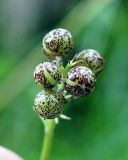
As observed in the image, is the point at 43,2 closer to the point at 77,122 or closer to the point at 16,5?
the point at 16,5

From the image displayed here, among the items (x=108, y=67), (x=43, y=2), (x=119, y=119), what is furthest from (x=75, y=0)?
(x=119, y=119)

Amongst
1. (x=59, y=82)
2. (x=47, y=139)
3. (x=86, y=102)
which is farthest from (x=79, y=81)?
(x=86, y=102)

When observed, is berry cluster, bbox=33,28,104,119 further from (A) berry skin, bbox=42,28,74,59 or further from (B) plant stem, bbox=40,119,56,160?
(B) plant stem, bbox=40,119,56,160

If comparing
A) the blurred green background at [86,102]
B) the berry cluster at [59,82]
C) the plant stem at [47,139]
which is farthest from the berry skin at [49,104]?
the blurred green background at [86,102]

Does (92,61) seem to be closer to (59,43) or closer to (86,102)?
(59,43)

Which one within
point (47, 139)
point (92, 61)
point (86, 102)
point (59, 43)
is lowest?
point (86, 102)

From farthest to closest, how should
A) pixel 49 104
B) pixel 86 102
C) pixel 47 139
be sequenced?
pixel 86 102
pixel 47 139
pixel 49 104
